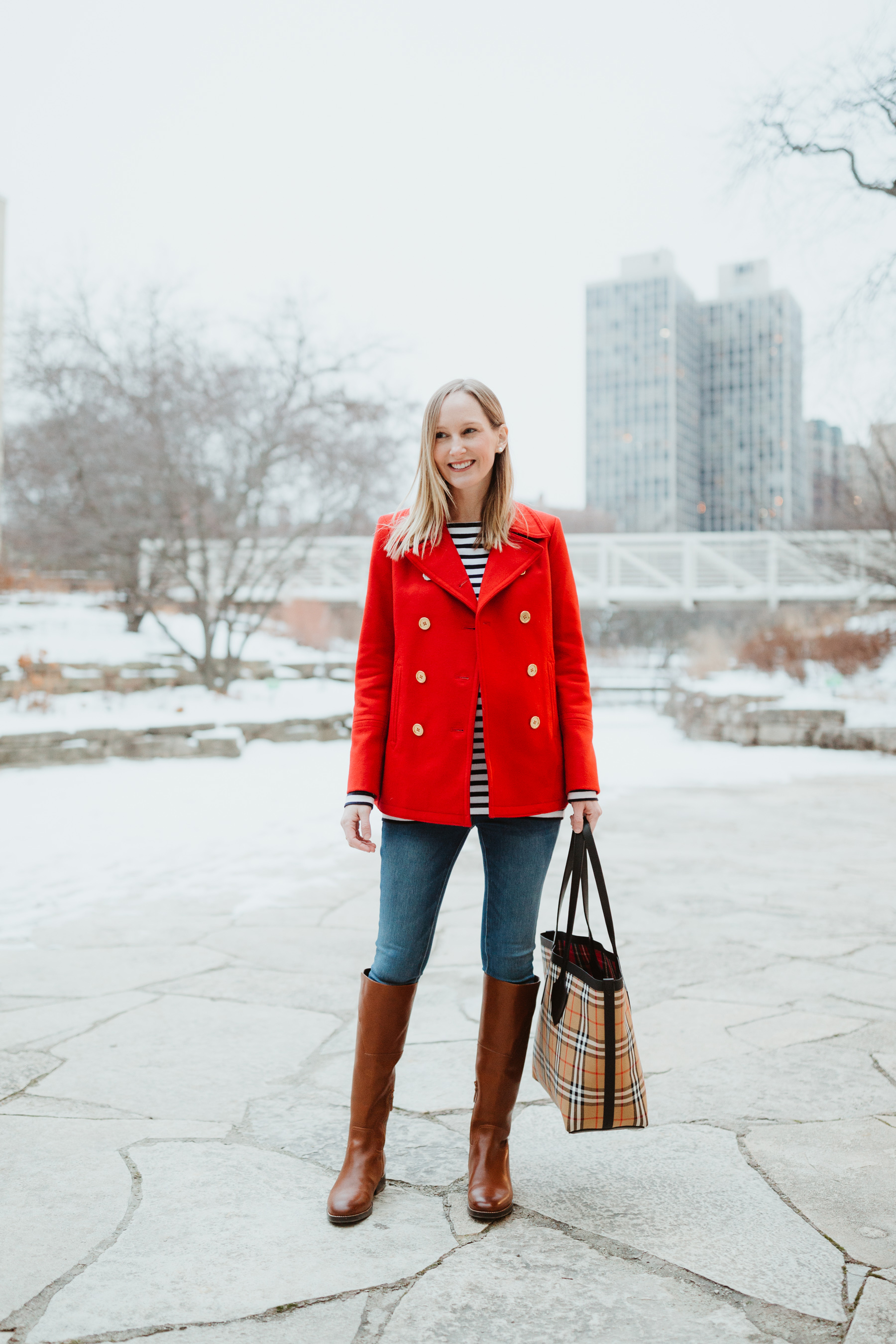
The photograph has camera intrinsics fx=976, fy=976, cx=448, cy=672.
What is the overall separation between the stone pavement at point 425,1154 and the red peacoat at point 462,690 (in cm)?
83

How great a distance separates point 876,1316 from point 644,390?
3439 inches

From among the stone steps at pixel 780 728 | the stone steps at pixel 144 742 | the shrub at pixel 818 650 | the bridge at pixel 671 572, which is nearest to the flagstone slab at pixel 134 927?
the stone steps at pixel 144 742

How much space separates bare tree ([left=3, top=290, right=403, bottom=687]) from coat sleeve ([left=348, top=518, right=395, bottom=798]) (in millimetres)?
9945

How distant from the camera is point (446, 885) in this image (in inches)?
79.4

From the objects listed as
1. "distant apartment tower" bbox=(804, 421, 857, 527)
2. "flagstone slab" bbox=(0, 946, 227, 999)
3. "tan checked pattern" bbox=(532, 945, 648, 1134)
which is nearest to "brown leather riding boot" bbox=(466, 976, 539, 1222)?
"tan checked pattern" bbox=(532, 945, 648, 1134)

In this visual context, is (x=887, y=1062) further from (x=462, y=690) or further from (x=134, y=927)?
(x=134, y=927)

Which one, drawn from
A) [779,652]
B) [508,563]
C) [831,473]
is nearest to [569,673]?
[508,563]

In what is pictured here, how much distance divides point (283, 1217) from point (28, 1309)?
0.49 metres

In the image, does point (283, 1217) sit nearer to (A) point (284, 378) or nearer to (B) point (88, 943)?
(B) point (88, 943)

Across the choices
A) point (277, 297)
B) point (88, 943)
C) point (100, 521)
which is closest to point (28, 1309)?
point (88, 943)

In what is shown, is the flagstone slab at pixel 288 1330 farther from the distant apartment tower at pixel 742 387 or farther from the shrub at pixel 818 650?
the distant apartment tower at pixel 742 387

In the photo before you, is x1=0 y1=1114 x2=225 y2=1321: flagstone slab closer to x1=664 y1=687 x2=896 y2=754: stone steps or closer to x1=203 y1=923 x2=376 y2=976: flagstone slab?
x1=203 y1=923 x2=376 y2=976: flagstone slab

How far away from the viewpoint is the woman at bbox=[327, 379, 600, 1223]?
77.0 inches

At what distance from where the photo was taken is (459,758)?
1.94 metres
